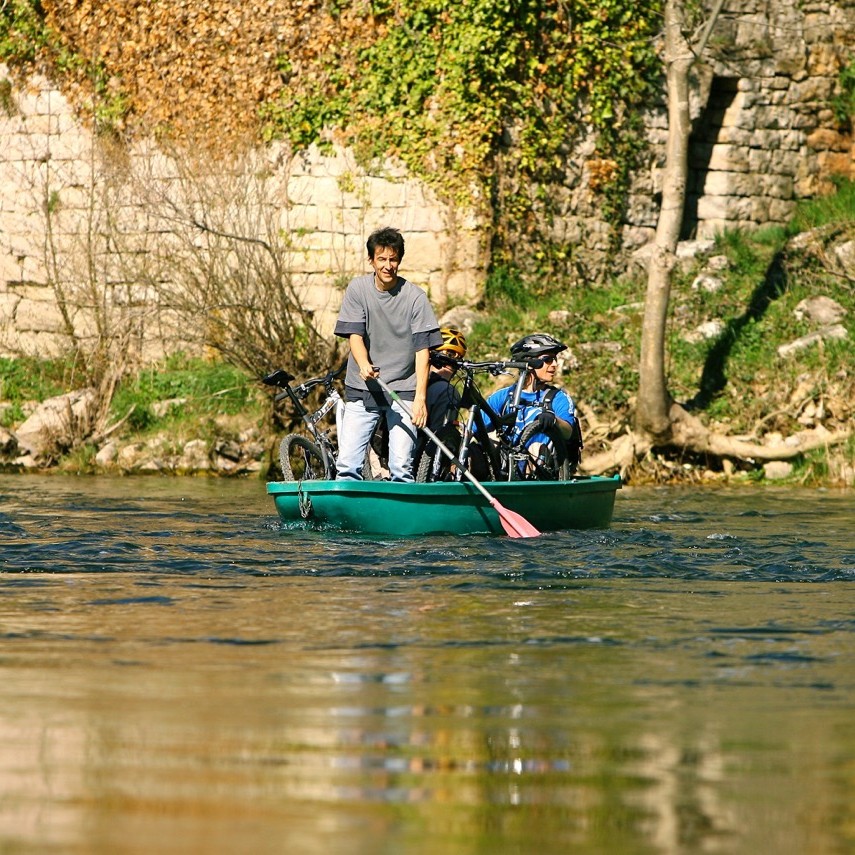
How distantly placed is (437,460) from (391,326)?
1.01 metres

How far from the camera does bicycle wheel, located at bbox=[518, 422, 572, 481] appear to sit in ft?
37.6

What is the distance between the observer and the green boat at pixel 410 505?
1027 centimetres

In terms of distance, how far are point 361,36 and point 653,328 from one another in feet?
14.9

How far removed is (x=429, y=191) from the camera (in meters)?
17.5

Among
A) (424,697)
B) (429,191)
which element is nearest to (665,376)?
(429,191)

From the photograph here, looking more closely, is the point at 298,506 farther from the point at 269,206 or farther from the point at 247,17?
the point at 247,17

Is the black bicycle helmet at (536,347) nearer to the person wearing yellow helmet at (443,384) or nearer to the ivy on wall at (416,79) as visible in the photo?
the person wearing yellow helmet at (443,384)

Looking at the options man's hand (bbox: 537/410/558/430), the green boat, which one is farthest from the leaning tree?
the green boat

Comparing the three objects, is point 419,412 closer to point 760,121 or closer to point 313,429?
→ point 313,429

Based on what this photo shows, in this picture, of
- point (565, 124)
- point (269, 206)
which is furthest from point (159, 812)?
point (565, 124)

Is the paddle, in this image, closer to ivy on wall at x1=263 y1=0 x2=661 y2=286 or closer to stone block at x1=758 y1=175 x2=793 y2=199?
ivy on wall at x1=263 y1=0 x2=661 y2=286

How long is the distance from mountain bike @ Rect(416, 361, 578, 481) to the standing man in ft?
1.26

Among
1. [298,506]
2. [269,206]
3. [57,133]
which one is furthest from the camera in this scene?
[57,133]

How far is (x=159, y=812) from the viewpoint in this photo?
3.98m
